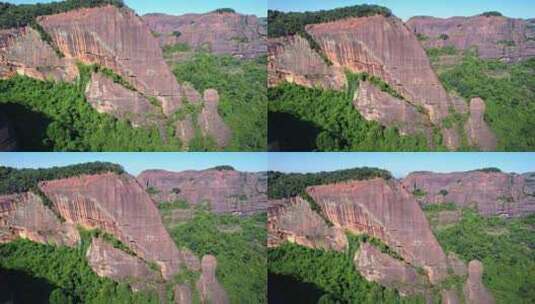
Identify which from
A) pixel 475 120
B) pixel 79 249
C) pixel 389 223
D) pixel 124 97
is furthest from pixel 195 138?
pixel 475 120

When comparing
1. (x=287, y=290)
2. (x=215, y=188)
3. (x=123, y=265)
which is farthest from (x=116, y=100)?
(x=287, y=290)

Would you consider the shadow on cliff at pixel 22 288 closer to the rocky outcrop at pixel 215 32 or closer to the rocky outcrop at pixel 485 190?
the rocky outcrop at pixel 215 32

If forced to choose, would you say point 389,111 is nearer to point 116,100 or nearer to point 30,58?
point 116,100

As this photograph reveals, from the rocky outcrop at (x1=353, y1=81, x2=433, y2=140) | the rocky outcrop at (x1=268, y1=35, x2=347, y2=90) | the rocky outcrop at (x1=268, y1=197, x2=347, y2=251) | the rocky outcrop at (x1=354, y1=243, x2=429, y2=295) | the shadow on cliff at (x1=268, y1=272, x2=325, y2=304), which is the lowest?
the shadow on cliff at (x1=268, y1=272, x2=325, y2=304)

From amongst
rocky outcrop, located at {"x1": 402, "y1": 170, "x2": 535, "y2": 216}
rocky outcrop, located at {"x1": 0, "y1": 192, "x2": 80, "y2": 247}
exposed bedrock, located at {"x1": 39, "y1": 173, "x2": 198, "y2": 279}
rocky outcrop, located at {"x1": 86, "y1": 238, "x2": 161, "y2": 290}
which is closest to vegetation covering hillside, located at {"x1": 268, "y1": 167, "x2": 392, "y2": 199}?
rocky outcrop, located at {"x1": 402, "y1": 170, "x2": 535, "y2": 216}

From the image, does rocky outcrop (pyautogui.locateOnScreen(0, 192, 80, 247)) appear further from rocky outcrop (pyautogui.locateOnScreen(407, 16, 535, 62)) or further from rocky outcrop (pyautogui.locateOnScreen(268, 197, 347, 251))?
rocky outcrop (pyautogui.locateOnScreen(407, 16, 535, 62))

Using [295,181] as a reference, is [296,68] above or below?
above

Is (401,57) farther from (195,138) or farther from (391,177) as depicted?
(195,138)
